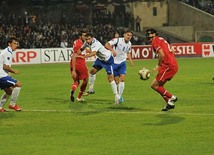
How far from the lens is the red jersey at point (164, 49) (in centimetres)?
1683

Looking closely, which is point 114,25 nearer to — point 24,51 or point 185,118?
point 24,51

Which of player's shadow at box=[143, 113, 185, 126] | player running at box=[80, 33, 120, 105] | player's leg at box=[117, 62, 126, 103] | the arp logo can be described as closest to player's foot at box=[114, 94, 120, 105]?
player running at box=[80, 33, 120, 105]

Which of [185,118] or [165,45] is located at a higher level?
[165,45]

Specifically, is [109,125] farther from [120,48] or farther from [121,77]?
[120,48]

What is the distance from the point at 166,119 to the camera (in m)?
15.9

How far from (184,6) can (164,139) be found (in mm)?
54450

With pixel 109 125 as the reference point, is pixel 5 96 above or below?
above

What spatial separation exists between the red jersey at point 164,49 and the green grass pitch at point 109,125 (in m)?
1.37

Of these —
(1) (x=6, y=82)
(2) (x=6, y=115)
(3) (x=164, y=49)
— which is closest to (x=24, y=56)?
(1) (x=6, y=82)

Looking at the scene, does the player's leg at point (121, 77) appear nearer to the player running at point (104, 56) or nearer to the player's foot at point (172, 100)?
the player running at point (104, 56)

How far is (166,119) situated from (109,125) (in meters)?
1.62

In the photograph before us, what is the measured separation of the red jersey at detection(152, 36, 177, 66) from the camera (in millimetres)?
16828

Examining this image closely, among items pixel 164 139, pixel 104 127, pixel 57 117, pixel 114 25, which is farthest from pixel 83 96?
pixel 114 25

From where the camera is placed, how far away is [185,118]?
1605 centimetres
